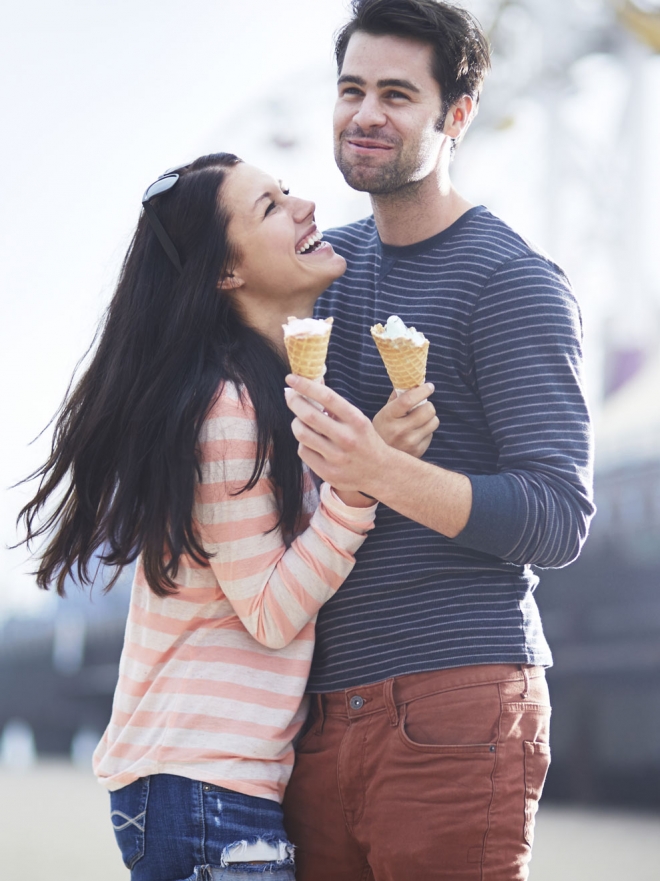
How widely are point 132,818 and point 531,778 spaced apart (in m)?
0.81

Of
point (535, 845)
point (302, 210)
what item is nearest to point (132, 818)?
point (302, 210)

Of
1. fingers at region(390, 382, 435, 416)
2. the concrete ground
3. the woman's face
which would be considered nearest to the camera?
fingers at region(390, 382, 435, 416)

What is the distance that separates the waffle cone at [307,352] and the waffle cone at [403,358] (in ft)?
0.36

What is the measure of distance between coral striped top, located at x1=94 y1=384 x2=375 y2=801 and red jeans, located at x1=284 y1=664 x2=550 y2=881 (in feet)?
0.45

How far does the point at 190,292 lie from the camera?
2352 mm

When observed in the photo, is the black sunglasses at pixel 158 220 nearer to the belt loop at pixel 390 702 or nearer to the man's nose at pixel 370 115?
the man's nose at pixel 370 115

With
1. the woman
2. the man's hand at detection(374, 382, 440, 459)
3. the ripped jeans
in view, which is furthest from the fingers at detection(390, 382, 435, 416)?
the ripped jeans

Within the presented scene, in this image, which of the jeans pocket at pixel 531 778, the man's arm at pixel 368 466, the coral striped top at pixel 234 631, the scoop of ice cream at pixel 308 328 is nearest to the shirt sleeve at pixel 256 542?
the coral striped top at pixel 234 631

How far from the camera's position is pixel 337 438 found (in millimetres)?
1906

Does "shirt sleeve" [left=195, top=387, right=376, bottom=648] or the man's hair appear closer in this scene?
"shirt sleeve" [left=195, top=387, right=376, bottom=648]

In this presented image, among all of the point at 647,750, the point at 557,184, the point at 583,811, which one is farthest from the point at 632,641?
the point at 557,184

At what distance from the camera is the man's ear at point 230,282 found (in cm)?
240

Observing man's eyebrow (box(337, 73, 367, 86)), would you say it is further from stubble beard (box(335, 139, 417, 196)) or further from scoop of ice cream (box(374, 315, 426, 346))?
scoop of ice cream (box(374, 315, 426, 346))

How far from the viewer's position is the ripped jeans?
2074 mm
